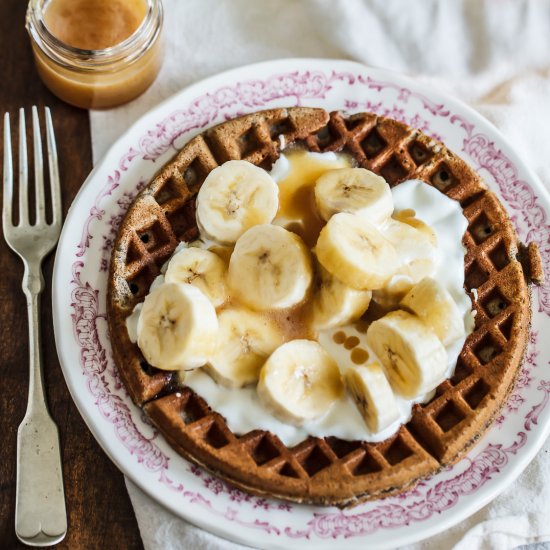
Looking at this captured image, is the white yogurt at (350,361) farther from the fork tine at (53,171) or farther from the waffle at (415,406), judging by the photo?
the fork tine at (53,171)

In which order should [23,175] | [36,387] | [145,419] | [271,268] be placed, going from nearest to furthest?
[271,268]
[145,419]
[36,387]
[23,175]

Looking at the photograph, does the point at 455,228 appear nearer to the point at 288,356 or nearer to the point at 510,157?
the point at 510,157

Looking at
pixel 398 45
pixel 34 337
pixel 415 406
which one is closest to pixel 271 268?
pixel 415 406

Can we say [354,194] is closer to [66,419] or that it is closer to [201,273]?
[201,273]

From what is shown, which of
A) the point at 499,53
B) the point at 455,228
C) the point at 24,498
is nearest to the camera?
the point at 24,498

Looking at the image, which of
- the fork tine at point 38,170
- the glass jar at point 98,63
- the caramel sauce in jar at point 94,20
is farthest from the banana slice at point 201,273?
the caramel sauce in jar at point 94,20

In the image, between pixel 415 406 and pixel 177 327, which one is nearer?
pixel 177 327

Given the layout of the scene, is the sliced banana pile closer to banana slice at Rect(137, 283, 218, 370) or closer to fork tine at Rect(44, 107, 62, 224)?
banana slice at Rect(137, 283, 218, 370)

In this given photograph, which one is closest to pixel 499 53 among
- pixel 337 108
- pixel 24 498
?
pixel 337 108
